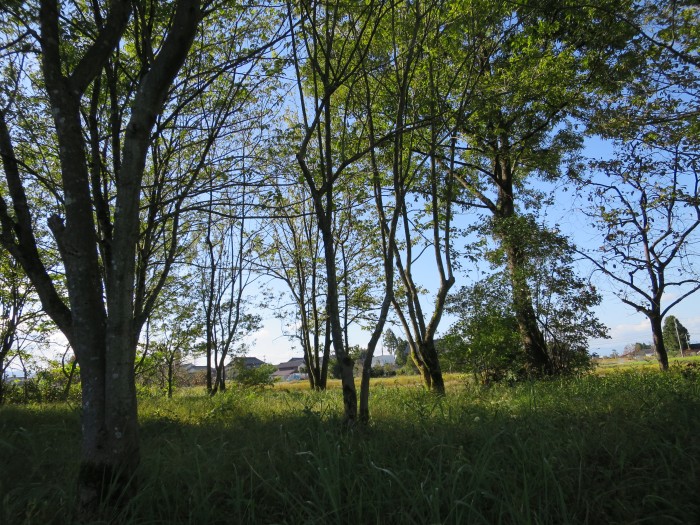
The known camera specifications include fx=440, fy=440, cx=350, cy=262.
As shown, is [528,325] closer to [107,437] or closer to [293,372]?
[107,437]

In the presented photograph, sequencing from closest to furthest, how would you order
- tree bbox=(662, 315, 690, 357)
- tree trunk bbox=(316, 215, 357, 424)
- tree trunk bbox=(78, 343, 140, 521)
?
tree trunk bbox=(78, 343, 140, 521) → tree trunk bbox=(316, 215, 357, 424) → tree bbox=(662, 315, 690, 357)

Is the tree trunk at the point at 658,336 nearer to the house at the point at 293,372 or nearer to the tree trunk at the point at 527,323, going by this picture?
the tree trunk at the point at 527,323

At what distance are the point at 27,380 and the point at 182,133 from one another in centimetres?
1176

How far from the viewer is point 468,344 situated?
1158 centimetres

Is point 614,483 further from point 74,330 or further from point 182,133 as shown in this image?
point 182,133

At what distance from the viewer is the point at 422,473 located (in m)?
2.99

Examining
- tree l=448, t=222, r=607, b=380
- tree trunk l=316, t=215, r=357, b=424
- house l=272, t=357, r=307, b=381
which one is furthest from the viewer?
house l=272, t=357, r=307, b=381

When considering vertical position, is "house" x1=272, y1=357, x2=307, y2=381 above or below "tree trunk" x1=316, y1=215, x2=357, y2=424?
below

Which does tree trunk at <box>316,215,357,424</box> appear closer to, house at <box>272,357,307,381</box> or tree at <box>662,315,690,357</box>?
house at <box>272,357,307,381</box>

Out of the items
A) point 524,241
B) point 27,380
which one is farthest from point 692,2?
point 27,380

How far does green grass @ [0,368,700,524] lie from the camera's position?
8.32ft

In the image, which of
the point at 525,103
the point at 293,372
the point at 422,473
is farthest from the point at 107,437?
the point at 293,372

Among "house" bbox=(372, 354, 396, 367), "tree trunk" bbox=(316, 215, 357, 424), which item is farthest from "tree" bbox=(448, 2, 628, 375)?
"house" bbox=(372, 354, 396, 367)

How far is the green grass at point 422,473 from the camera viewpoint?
254cm
